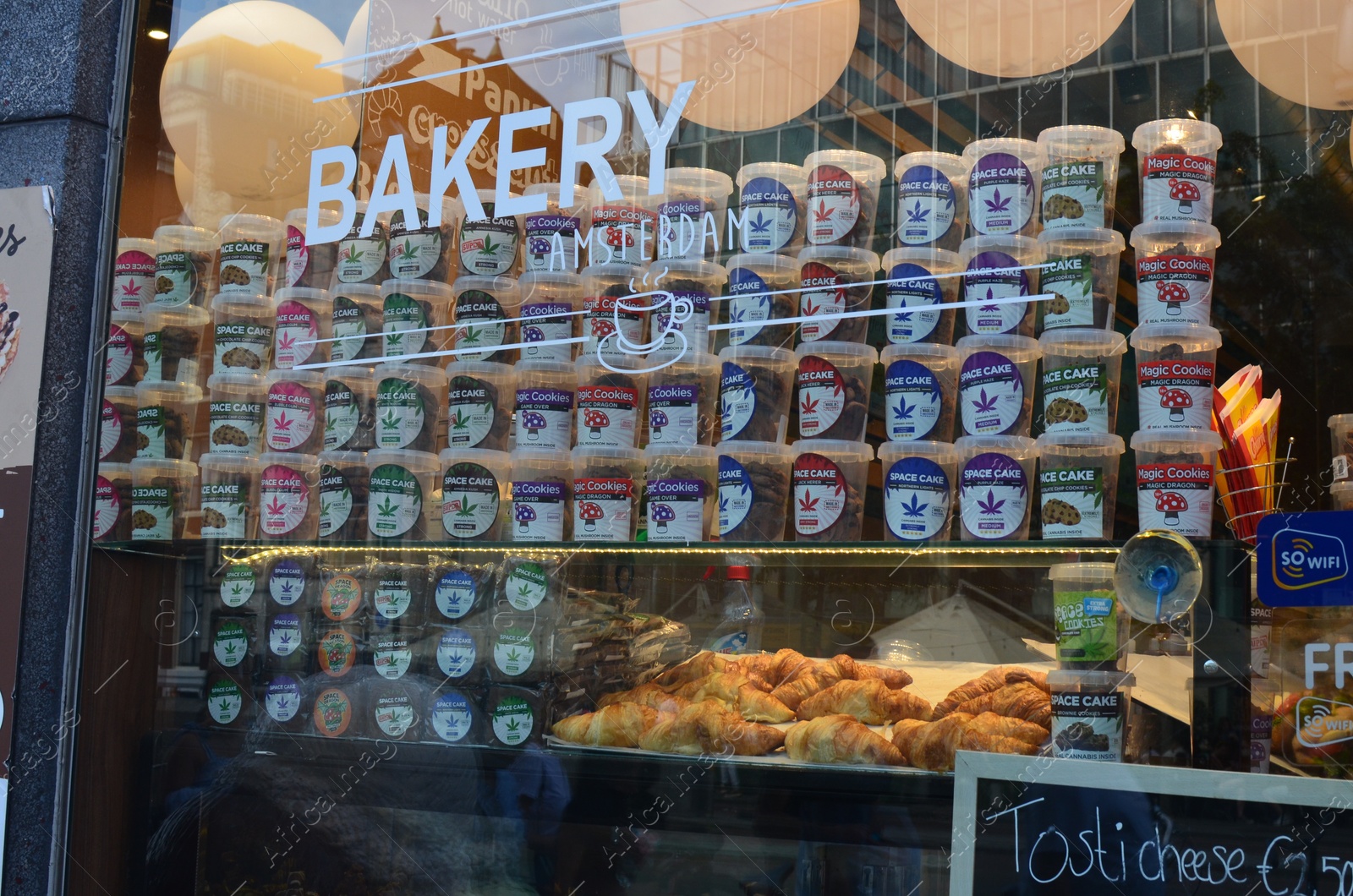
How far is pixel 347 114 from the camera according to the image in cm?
248

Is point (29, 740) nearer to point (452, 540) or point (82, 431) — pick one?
point (82, 431)

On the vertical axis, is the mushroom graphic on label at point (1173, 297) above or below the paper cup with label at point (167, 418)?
above

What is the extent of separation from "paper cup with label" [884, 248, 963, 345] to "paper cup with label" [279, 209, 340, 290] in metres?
1.15

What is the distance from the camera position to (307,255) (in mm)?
2475

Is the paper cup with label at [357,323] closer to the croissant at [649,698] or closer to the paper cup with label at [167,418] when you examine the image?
the paper cup with label at [167,418]

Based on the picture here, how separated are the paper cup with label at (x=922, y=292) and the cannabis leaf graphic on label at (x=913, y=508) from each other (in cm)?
27

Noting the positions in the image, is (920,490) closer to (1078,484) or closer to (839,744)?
(1078,484)

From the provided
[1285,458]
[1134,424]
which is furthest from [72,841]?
[1285,458]

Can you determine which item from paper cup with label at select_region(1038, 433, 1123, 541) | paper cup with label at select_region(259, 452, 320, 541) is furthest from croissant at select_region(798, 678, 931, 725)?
paper cup with label at select_region(259, 452, 320, 541)

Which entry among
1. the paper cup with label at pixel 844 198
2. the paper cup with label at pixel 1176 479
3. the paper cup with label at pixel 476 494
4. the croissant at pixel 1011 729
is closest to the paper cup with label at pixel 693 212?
the paper cup with label at pixel 844 198

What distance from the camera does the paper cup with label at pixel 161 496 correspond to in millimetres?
2465

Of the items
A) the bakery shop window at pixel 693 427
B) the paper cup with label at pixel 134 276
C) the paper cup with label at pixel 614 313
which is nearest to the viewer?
the bakery shop window at pixel 693 427

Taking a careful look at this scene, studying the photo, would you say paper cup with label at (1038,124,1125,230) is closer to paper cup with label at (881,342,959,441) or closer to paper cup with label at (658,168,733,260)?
paper cup with label at (881,342,959,441)

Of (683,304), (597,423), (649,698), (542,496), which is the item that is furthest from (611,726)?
(683,304)
